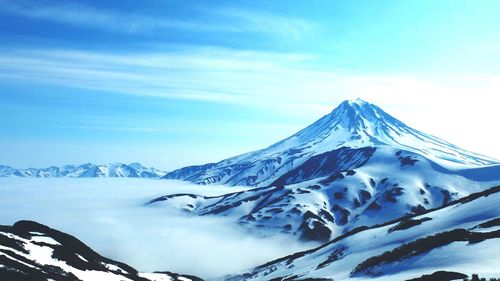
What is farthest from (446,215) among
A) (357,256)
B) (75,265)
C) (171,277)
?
(75,265)

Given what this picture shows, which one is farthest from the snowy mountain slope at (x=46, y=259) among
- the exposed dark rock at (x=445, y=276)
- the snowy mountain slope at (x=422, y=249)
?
the exposed dark rock at (x=445, y=276)

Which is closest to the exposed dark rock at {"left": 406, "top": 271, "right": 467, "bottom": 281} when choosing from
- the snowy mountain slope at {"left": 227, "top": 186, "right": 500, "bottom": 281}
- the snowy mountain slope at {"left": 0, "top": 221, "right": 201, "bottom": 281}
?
the snowy mountain slope at {"left": 227, "top": 186, "right": 500, "bottom": 281}

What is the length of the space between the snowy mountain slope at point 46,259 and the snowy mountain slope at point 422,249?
46.5m

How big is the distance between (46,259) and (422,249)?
63670mm

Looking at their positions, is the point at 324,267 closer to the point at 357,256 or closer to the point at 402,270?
the point at 357,256

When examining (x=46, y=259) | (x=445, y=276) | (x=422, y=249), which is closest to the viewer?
(x=445, y=276)

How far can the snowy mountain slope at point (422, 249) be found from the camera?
62.1 m

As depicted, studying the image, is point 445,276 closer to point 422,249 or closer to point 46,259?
point 422,249

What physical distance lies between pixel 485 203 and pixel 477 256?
61810mm

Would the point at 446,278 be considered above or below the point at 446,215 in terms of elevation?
below

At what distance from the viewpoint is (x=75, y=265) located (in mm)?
79375

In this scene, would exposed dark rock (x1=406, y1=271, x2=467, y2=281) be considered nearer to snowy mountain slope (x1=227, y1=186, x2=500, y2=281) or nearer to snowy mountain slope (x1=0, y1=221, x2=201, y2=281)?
snowy mountain slope (x1=227, y1=186, x2=500, y2=281)

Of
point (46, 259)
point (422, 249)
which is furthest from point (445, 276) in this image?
point (46, 259)

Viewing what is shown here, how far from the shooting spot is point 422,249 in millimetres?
78875
